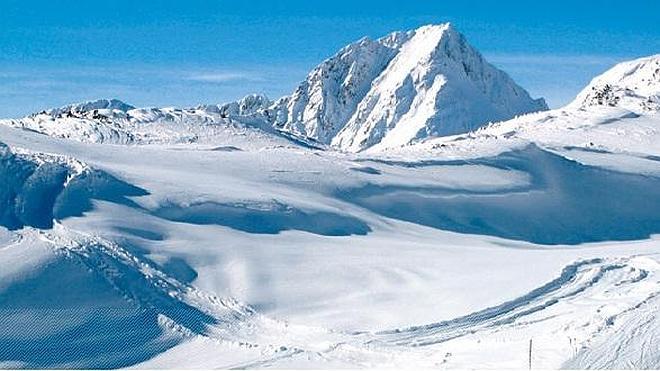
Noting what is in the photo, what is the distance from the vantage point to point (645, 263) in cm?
2775

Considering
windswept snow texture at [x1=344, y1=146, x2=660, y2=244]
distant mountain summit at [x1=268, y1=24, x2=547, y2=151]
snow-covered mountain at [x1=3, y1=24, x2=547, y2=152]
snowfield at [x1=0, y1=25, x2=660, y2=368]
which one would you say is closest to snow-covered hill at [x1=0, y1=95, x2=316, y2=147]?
snowfield at [x1=0, y1=25, x2=660, y2=368]

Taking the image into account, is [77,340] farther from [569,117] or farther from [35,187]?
[569,117]

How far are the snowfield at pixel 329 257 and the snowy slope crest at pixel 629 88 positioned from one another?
2463 centimetres

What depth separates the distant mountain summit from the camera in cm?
14562

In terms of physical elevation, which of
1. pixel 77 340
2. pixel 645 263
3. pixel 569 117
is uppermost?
pixel 569 117

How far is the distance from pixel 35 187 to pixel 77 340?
10.7 meters

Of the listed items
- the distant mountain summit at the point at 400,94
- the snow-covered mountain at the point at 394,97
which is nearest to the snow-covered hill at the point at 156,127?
the snow-covered mountain at the point at 394,97

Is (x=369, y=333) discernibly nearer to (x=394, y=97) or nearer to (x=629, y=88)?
(x=629, y=88)

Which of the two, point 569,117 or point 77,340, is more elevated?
point 569,117

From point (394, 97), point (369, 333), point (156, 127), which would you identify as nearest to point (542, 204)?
point (369, 333)

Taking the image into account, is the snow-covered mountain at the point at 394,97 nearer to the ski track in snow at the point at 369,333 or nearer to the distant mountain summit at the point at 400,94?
the distant mountain summit at the point at 400,94

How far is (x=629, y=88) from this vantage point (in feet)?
344

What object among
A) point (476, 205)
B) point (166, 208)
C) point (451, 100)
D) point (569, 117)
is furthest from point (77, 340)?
point (451, 100)

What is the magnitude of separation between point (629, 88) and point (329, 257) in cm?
8565
